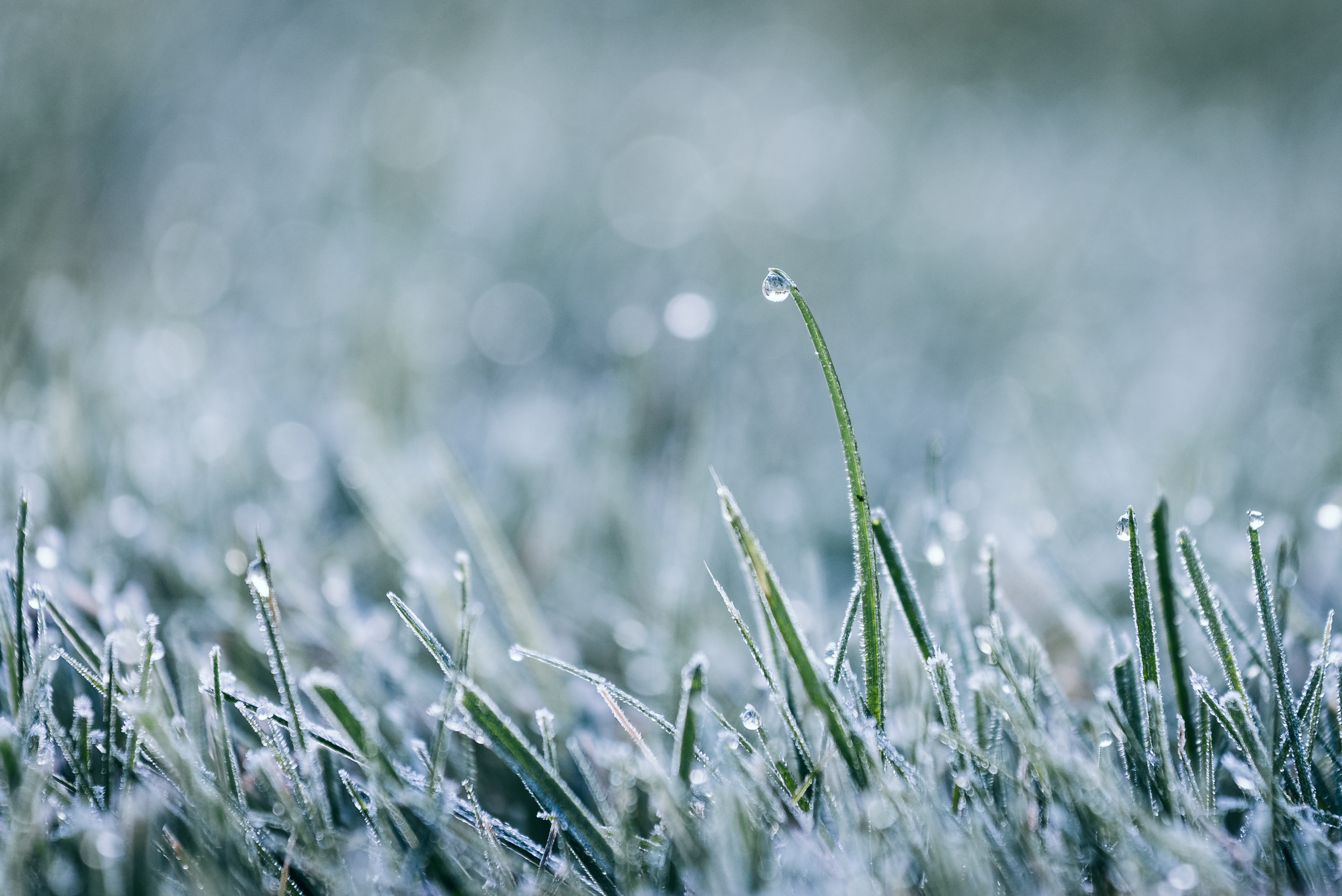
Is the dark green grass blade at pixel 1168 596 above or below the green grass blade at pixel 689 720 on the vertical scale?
above

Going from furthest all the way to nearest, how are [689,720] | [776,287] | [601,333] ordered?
[601,333]
[776,287]
[689,720]

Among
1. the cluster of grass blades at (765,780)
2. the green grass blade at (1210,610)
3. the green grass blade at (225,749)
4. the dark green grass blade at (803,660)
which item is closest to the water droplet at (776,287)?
the cluster of grass blades at (765,780)

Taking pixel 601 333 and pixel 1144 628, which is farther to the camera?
pixel 601 333

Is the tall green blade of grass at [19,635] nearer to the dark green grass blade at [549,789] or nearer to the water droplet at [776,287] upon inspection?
the dark green grass blade at [549,789]

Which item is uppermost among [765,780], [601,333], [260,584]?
[601,333]

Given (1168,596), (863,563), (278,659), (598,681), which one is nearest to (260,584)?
(278,659)

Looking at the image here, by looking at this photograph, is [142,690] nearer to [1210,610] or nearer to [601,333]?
[1210,610]
